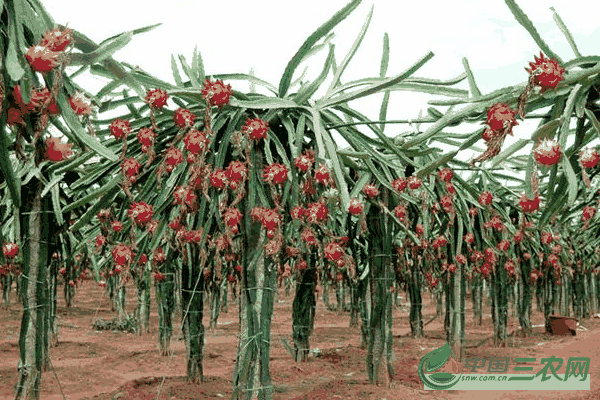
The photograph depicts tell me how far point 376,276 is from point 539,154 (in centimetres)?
429

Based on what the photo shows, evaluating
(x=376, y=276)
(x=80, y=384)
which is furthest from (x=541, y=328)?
(x=80, y=384)

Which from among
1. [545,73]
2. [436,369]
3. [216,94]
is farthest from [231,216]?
[436,369]

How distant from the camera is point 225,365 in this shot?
32.5 feet

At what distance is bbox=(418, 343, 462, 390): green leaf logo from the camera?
7594 millimetres

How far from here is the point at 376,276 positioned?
256 inches

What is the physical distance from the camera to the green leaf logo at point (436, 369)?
759 cm

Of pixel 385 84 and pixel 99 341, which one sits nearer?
pixel 385 84

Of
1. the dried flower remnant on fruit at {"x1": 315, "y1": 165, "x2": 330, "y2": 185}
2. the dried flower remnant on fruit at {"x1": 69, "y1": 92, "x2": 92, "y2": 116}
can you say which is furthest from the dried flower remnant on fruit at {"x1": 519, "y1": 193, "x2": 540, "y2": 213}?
the dried flower remnant on fruit at {"x1": 69, "y1": 92, "x2": 92, "y2": 116}

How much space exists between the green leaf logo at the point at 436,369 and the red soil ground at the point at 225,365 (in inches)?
6.4

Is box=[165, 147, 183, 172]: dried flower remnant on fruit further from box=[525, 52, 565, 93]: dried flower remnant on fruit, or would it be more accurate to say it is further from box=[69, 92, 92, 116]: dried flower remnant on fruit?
box=[525, 52, 565, 93]: dried flower remnant on fruit

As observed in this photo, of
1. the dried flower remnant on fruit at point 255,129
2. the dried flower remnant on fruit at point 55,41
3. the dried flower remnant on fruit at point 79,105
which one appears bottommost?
the dried flower remnant on fruit at point 79,105

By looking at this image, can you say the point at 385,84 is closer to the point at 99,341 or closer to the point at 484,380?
the point at 484,380

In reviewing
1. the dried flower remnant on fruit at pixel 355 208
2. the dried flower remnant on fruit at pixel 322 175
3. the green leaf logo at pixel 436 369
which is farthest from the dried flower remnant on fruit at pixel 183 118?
the green leaf logo at pixel 436 369

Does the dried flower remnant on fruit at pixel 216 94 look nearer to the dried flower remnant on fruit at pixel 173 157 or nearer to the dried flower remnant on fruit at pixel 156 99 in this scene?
the dried flower remnant on fruit at pixel 156 99
